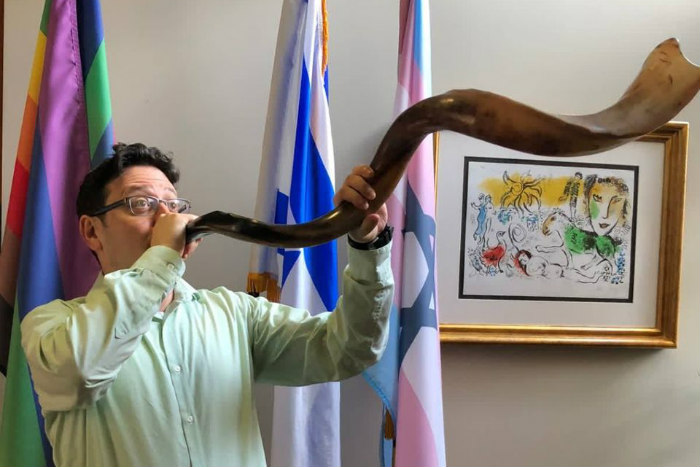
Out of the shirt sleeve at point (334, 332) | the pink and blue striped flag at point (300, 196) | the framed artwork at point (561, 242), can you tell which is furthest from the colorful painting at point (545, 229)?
the shirt sleeve at point (334, 332)

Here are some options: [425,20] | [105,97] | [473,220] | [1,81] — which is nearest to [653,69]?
[425,20]

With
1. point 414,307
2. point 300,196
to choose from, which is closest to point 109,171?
point 300,196

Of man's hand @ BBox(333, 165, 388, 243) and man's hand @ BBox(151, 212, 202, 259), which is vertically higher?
man's hand @ BBox(333, 165, 388, 243)

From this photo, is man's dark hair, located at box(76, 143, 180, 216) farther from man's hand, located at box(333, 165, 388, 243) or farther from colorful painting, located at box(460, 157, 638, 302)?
colorful painting, located at box(460, 157, 638, 302)

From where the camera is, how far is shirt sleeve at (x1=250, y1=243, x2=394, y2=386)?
0.82m

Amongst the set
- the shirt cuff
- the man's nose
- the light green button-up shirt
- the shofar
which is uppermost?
the shofar

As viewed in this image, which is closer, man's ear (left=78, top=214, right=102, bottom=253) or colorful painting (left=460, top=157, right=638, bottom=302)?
man's ear (left=78, top=214, right=102, bottom=253)

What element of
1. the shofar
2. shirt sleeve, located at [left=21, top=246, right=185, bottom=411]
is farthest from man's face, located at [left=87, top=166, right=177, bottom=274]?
the shofar

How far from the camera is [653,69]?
0.55 metres

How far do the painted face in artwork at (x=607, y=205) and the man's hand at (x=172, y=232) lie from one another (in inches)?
44.9

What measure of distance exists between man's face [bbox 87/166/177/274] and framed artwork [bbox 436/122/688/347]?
81cm

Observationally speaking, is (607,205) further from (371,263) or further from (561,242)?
(371,263)

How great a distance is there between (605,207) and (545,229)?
0.19m

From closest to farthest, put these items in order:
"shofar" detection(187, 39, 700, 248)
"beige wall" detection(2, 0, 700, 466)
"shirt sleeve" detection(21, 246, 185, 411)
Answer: "shofar" detection(187, 39, 700, 248)
"shirt sleeve" detection(21, 246, 185, 411)
"beige wall" detection(2, 0, 700, 466)
